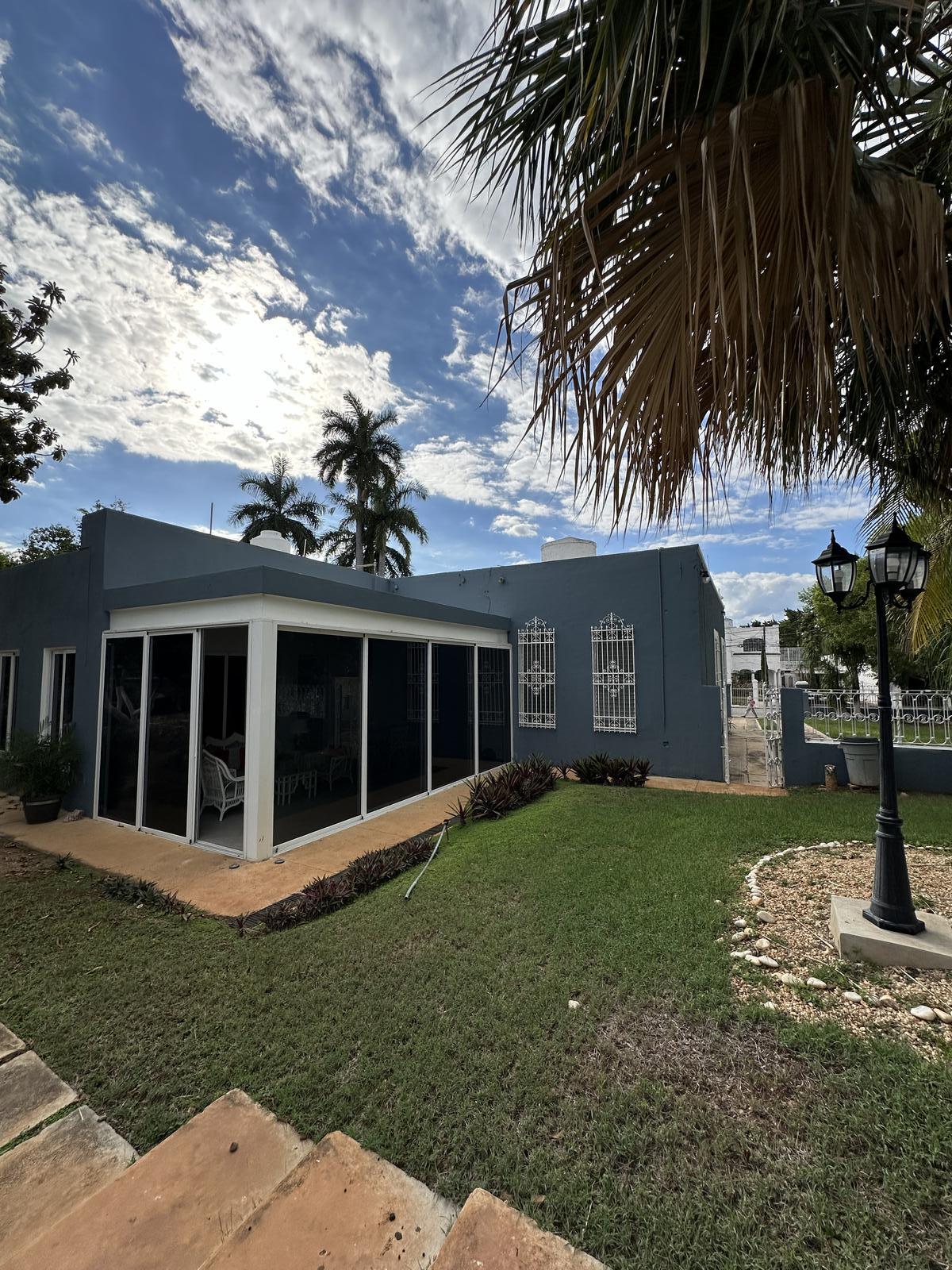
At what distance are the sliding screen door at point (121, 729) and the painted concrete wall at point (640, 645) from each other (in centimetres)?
664

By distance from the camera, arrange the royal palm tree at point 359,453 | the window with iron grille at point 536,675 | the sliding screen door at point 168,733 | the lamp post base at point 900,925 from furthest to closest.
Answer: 1. the royal palm tree at point 359,453
2. the window with iron grille at point 536,675
3. the sliding screen door at point 168,733
4. the lamp post base at point 900,925

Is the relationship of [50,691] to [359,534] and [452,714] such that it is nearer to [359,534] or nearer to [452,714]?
[452,714]

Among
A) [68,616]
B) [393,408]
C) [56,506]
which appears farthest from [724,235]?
[56,506]

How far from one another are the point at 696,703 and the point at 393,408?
19244 mm

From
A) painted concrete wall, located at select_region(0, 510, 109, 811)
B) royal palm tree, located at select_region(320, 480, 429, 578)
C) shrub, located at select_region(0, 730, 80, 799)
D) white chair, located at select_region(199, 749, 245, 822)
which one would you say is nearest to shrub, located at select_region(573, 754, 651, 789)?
white chair, located at select_region(199, 749, 245, 822)

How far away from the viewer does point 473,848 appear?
17.4ft

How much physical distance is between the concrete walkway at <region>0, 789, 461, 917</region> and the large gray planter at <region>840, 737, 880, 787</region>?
6.06m

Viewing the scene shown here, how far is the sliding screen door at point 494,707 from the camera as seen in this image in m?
9.41

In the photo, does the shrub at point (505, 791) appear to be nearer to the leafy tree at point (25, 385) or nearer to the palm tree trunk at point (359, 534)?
the leafy tree at point (25, 385)

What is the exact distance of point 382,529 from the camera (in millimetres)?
23094

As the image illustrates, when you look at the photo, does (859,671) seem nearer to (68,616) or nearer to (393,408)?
(393,408)

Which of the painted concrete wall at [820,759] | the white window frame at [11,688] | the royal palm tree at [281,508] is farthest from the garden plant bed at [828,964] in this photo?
the royal palm tree at [281,508]

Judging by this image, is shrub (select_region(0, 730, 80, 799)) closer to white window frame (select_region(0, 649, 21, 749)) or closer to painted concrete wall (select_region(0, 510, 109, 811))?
painted concrete wall (select_region(0, 510, 109, 811))

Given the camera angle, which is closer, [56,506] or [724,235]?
[724,235]
